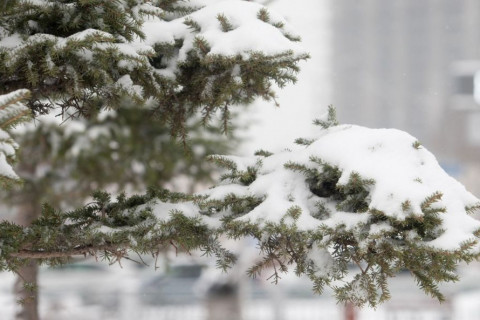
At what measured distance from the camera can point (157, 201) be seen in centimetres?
288

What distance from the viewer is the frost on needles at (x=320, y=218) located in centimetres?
241

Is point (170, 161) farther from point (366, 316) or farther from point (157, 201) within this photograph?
point (366, 316)

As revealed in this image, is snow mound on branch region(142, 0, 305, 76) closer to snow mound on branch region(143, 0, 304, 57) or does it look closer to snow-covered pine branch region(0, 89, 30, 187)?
snow mound on branch region(143, 0, 304, 57)

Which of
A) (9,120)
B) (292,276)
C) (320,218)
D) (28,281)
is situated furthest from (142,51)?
(292,276)

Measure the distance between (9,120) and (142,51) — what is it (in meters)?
0.74

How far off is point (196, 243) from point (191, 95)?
825 mm

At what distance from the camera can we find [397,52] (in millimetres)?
95875

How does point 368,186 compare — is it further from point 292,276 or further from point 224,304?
point 292,276

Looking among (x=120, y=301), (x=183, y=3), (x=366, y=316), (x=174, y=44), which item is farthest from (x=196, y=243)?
(x=120, y=301)

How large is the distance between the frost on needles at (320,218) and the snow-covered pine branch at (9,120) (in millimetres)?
520

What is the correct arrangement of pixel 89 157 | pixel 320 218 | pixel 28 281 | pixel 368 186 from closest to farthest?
pixel 368 186
pixel 320 218
pixel 28 281
pixel 89 157

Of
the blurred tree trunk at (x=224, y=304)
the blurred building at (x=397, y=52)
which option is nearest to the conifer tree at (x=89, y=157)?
the blurred tree trunk at (x=224, y=304)

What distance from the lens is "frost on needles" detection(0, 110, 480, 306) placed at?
241 cm

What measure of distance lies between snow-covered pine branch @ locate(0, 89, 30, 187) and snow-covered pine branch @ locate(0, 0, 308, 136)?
400 mm
